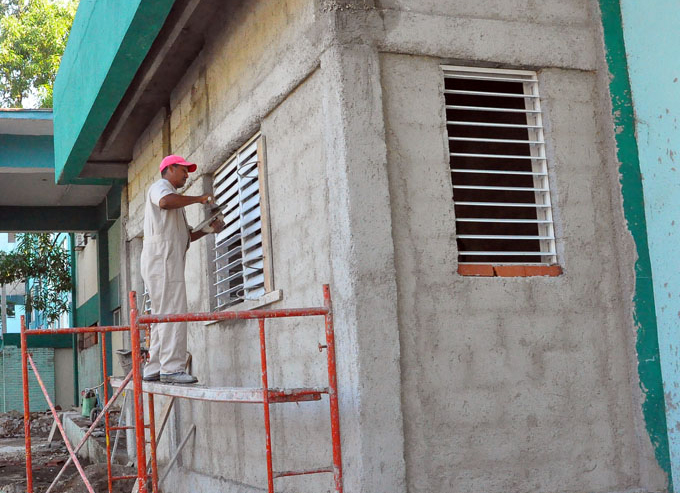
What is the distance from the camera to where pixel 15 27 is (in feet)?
88.2

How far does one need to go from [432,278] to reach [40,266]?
1908 centimetres

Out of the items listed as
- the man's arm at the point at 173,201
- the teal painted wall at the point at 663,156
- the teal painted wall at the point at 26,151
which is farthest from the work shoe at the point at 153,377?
the teal painted wall at the point at 26,151

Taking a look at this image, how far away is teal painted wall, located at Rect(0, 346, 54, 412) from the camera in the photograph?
84.0 ft

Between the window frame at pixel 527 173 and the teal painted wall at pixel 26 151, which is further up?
the teal painted wall at pixel 26 151

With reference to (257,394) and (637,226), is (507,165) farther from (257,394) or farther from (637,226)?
(257,394)

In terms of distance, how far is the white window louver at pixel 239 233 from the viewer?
24.7 feet

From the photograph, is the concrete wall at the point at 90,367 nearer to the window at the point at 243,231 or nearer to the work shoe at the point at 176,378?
the window at the point at 243,231

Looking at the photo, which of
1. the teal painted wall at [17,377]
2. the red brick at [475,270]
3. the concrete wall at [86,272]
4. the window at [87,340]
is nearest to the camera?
the red brick at [475,270]

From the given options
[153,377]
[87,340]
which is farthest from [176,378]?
[87,340]

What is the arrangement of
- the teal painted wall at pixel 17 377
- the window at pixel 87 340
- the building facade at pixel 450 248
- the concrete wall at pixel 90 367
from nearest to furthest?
the building facade at pixel 450 248 < the concrete wall at pixel 90 367 < the window at pixel 87 340 < the teal painted wall at pixel 17 377

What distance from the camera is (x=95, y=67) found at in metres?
9.45

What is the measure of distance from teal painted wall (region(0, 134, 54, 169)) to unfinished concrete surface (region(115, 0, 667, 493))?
863 cm

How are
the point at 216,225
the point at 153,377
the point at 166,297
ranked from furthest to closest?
the point at 216,225 < the point at 153,377 < the point at 166,297

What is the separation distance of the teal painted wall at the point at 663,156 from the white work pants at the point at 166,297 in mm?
3770
